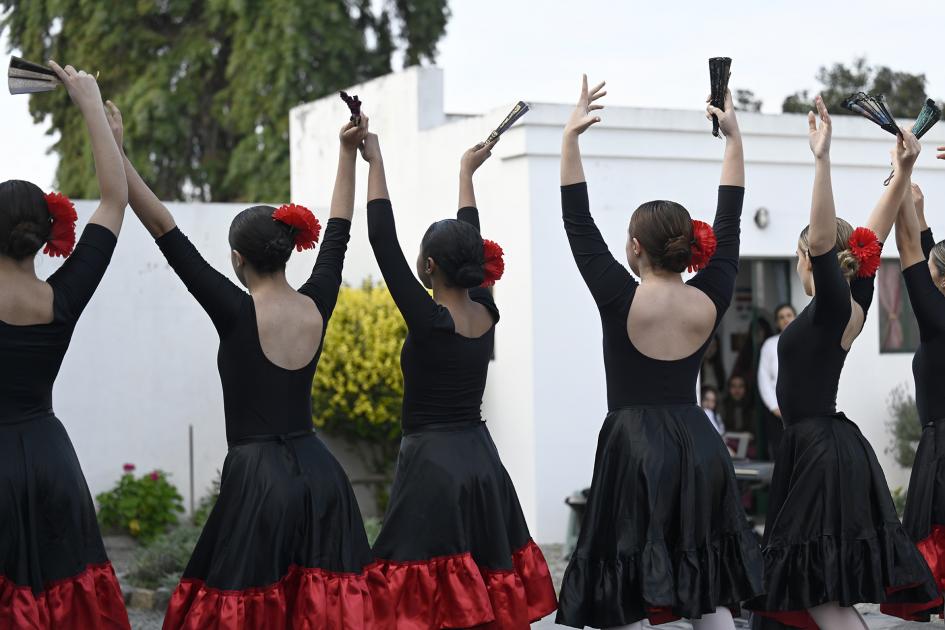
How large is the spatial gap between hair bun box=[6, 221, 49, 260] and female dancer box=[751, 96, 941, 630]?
2704 millimetres

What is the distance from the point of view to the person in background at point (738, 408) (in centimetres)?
1291

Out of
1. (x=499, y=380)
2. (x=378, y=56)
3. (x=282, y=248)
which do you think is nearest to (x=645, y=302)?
(x=282, y=248)

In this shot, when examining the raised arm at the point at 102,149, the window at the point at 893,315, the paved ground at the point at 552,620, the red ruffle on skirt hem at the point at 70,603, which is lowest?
the paved ground at the point at 552,620

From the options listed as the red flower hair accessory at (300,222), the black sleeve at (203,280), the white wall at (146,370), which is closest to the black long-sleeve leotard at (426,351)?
the red flower hair accessory at (300,222)

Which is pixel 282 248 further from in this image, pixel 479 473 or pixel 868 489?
pixel 868 489

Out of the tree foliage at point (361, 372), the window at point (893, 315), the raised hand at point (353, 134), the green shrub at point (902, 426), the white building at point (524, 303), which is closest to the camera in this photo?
the raised hand at point (353, 134)

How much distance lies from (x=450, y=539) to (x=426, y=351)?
68 centimetres

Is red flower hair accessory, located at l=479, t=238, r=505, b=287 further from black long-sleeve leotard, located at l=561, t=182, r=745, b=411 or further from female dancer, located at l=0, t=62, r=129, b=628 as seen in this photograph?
female dancer, located at l=0, t=62, r=129, b=628

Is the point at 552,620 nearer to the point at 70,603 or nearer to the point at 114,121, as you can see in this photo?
the point at 70,603

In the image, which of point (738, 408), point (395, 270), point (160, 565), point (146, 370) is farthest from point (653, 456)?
point (738, 408)

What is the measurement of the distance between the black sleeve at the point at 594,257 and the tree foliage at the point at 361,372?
666 cm

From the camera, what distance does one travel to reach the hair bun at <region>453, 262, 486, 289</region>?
4.90 m

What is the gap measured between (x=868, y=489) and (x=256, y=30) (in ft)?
69.1

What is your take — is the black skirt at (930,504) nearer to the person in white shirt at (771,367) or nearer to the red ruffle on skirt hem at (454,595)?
the red ruffle on skirt hem at (454,595)
